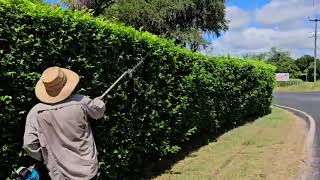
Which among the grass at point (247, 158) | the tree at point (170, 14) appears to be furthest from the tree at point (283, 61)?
the grass at point (247, 158)

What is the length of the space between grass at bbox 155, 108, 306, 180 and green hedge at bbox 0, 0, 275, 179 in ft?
1.82

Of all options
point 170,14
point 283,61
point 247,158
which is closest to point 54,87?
point 247,158

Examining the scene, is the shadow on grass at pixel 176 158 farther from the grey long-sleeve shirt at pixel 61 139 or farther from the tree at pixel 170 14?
the tree at pixel 170 14

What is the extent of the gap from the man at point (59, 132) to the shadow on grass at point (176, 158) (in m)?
3.91

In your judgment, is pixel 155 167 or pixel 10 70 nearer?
pixel 10 70

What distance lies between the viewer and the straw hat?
16.8 ft

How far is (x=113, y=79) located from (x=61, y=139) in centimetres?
255

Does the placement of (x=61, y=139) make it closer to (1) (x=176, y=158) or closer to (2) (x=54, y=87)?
(2) (x=54, y=87)

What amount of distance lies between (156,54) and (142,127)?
127 centimetres

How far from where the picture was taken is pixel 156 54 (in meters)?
9.19

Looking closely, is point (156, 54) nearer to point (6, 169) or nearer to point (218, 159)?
point (218, 159)

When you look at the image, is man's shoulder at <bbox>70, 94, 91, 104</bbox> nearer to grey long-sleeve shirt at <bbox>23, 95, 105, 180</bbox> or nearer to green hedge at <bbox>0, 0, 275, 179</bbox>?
grey long-sleeve shirt at <bbox>23, 95, 105, 180</bbox>

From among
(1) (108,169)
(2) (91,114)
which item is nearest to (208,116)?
(1) (108,169)

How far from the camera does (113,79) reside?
758 centimetres
